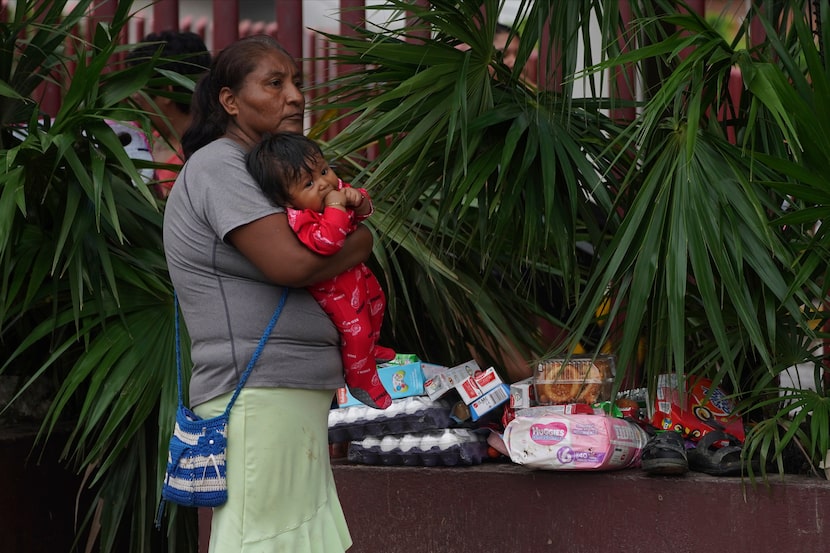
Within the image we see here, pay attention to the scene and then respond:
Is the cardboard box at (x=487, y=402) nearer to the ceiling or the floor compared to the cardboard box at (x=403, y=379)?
nearer to the floor

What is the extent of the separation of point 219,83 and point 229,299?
0.51 metres

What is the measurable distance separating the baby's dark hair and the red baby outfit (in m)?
0.05

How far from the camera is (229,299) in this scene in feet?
7.79

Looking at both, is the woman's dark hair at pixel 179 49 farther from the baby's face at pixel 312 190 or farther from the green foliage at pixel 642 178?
the baby's face at pixel 312 190

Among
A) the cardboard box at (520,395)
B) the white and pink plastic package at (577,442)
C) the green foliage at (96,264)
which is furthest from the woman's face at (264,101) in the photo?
the cardboard box at (520,395)

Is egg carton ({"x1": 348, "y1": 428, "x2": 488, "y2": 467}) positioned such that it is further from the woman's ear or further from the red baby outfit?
the woman's ear

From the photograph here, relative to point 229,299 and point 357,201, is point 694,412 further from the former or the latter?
point 229,299

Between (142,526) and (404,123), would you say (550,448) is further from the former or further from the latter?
(142,526)

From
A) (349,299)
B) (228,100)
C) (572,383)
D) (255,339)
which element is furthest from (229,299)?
(572,383)

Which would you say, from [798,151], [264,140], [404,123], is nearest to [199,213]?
[264,140]

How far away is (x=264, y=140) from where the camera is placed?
240 centimetres

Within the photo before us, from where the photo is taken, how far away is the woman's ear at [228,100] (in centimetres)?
256

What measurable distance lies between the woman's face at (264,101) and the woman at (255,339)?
10cm

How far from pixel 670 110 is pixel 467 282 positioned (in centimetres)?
93
